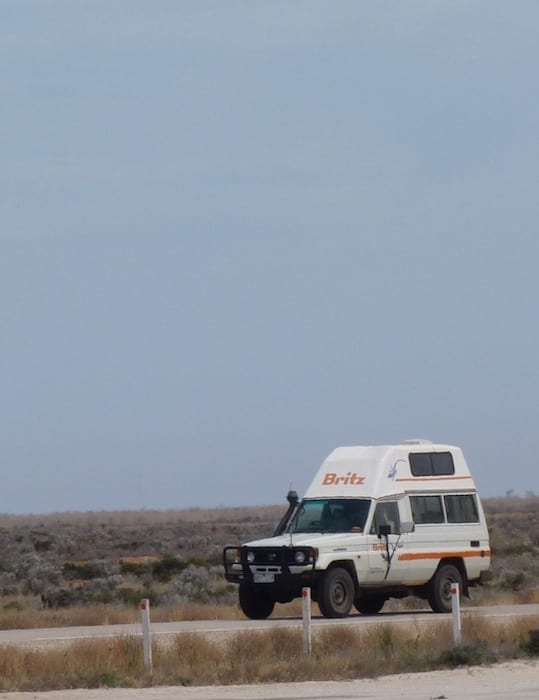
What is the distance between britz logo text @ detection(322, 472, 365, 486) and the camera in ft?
88.4

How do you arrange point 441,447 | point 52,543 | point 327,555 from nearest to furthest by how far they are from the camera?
point 327,555 < point 441,447 < point 52,543

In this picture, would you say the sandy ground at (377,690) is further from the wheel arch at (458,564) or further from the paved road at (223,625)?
the wheel arch at (458,564)

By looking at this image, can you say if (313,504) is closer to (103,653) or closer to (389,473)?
(389,473)

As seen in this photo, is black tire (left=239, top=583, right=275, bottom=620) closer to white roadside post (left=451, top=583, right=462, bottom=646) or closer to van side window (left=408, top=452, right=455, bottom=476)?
van side window (left=408, top=452, right=455, bottom=476)

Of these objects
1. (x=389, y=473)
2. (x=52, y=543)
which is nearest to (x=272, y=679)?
(x=389, y=473)

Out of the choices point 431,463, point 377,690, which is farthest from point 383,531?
point 377,690

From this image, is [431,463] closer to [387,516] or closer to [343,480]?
[387,516]

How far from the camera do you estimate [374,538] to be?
86.7 ft

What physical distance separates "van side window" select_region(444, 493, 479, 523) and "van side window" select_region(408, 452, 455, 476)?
50 centimetres

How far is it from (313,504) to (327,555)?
1759mm

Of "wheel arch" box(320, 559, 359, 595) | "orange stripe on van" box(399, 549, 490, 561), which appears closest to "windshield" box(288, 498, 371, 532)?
"wheel arch" box(320, 559, 359, 595)

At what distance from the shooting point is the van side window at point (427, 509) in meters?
27.2

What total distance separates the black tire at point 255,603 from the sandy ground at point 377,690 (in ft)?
29.1

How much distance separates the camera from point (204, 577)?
125 ft
